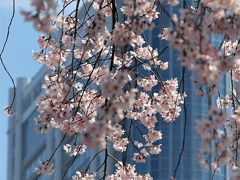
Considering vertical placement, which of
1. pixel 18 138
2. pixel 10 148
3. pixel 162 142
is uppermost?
pixel 10 148

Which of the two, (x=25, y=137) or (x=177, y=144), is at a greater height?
(x=25, y=137)

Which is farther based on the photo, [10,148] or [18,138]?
[10,148]

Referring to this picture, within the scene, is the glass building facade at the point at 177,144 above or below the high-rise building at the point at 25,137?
below

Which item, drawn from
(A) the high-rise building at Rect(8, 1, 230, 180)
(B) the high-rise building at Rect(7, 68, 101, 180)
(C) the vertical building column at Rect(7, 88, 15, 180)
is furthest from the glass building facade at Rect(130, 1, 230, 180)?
(C) the vertical building column at Rect(7, 88, 15, 180)

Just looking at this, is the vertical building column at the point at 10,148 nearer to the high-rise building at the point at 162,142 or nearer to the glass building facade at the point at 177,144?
the high-rise building at the point at 162,142

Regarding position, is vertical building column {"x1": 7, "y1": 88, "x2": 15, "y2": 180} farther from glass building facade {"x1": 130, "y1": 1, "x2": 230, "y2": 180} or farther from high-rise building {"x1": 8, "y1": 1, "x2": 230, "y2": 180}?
glass building facade {"x1": 130, "y1": 1, "x2": 230, "y2": 180}

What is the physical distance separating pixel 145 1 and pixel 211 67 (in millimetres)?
1076

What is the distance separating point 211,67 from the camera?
4.14 meters

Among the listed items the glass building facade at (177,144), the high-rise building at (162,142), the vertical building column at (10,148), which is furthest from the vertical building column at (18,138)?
the glass building facade at (177,144)

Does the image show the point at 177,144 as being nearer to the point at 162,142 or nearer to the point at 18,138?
the point at 162,142

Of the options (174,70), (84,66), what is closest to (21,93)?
(174,70)

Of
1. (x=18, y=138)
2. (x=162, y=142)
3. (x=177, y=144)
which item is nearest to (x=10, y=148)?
(x=18, y=138)

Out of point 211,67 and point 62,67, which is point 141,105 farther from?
point 211,67

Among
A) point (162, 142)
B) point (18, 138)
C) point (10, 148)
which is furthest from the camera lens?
point (10, 148)
